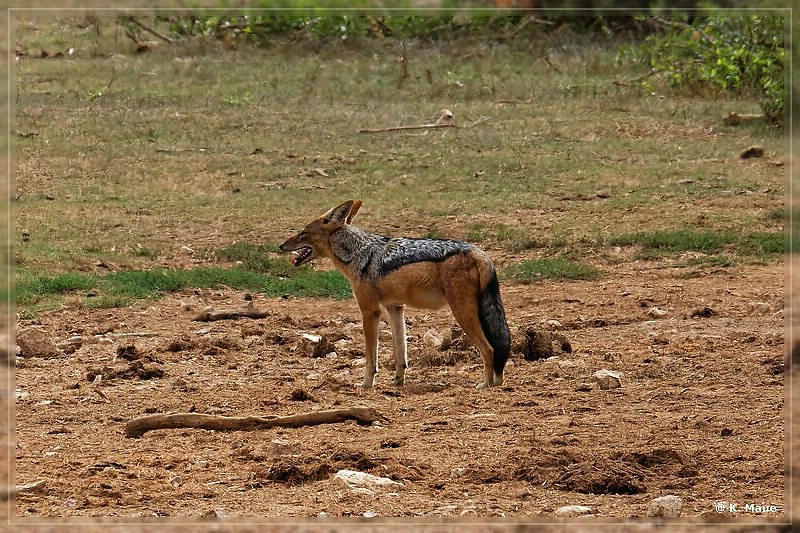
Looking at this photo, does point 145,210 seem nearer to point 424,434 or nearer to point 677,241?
point 677,241

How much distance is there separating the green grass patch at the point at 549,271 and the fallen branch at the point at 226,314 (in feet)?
7.21

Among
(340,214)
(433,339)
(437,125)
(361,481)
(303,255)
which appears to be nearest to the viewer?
(361,481)

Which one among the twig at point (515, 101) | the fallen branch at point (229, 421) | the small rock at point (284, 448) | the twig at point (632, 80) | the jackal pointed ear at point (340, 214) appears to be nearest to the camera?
the small rock at point (284, 448)

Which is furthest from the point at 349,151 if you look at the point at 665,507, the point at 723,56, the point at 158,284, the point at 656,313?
the point at 665,507

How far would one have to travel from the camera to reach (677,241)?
39.3ft

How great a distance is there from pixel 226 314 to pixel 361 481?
441 cm

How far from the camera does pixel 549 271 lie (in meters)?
11.2

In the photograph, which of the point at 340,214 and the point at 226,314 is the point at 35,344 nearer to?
the point at 226,314

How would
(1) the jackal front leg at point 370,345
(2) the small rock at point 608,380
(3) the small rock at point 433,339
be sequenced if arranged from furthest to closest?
(3) the small rock at point 433,339 → (1) the jackal front leg at point 370,345 → (2) the small rock at point 608,380

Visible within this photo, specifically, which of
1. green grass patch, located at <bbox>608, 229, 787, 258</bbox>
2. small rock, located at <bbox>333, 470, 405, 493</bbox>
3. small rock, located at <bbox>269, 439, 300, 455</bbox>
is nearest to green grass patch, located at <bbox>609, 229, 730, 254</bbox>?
green grass patch, located at <bbox>608, 229, 787, 258</bbox>

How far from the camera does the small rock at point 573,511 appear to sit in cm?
539

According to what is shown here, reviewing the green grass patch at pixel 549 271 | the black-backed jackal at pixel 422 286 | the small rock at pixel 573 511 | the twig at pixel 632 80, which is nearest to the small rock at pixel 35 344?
the black-backed jackal at pixel 422 286

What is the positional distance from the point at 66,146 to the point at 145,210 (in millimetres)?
2160

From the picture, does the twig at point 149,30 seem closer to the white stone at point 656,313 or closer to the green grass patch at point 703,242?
the green grass patch at point 703,242
